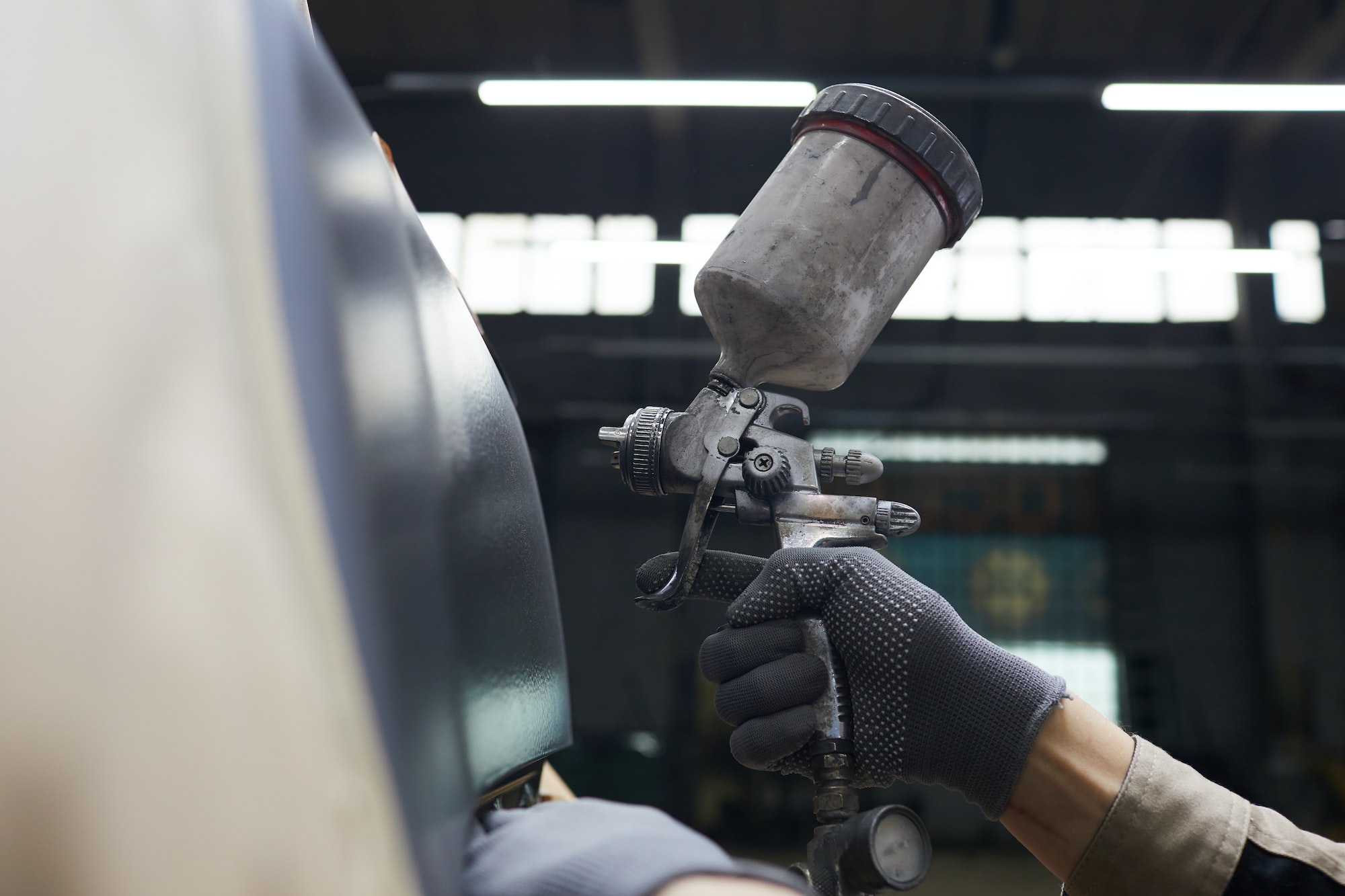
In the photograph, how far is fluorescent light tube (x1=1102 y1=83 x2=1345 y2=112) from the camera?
145 inches

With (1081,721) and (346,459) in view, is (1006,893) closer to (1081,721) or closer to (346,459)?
(1081,721)

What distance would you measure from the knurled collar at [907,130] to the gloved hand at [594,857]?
1.86 ft

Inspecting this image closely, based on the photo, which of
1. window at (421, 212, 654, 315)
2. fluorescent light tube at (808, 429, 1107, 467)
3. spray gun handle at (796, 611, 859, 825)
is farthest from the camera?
fluorescent light tube at (808, 429, 1107, 467)

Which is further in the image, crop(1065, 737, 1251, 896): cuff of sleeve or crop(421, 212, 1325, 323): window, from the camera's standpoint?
crop(421, 212, 1325, 323): window

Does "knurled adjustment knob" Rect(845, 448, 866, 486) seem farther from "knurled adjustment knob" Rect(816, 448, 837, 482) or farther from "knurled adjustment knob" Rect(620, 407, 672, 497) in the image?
"knurled adjustment knob" Rect(620, 407, 672, 497)

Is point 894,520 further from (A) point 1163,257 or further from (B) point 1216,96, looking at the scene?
(A) point 1163,257

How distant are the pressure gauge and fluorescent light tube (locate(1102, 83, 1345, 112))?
154 inches

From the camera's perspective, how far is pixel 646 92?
12.4 ft

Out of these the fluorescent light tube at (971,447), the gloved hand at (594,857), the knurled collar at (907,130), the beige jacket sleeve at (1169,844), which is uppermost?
the fluorescent light tube at (971,447)

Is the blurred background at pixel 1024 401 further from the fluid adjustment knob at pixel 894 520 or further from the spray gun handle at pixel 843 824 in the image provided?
the spray gun handle at pixel 843 824

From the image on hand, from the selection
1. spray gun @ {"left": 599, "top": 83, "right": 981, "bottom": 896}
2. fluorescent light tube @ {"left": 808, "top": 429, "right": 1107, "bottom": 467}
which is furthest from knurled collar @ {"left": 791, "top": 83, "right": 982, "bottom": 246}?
fluorescent light tube @ {"left": 808, "top": 429, "right": 1107, "bottom": 467}

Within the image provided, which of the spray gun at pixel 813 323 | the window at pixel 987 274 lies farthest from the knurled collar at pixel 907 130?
the window at pixel 987 274

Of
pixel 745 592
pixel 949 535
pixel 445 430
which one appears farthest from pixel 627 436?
pixel 949 535

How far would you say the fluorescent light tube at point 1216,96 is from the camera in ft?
12.1
